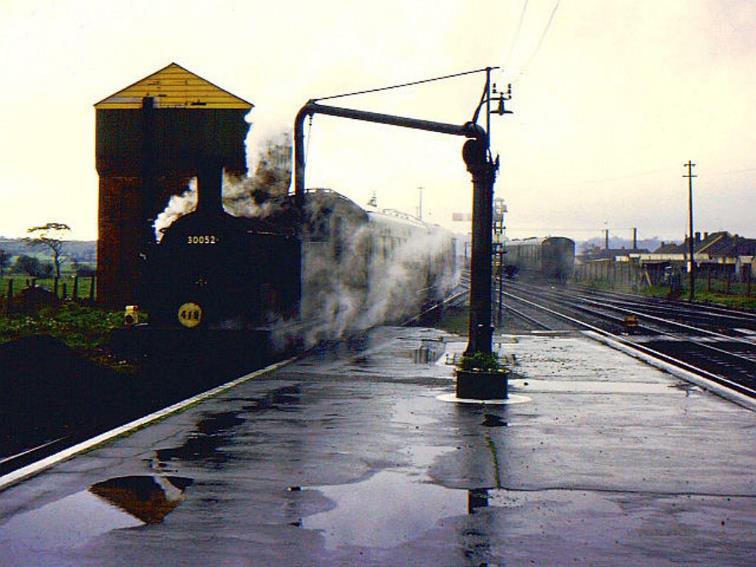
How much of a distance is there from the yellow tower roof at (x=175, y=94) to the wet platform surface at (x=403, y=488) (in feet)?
99.4

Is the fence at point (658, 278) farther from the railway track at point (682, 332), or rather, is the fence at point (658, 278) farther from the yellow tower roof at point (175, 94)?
the yellow tower roof at point (175, 94)

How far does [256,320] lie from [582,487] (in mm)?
13258

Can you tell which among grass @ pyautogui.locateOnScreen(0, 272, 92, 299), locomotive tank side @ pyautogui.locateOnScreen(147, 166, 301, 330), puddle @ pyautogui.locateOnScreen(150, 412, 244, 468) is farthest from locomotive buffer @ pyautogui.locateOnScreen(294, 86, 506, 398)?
grass @ pyautogui.locateOnScreen(0, 272, 92, 299)

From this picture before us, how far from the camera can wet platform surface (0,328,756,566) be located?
24.5 feet

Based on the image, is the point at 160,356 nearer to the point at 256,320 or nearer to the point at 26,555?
the point at 256,320

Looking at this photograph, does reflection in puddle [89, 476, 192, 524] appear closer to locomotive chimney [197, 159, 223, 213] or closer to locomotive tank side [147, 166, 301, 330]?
locomotive tank side [147, 166, 301, 330]

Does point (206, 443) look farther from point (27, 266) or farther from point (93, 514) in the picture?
point (27, 266)

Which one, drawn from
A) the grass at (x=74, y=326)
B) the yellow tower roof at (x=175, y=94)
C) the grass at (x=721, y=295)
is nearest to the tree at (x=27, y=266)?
the yellow tower roof at (x=175, y=94)

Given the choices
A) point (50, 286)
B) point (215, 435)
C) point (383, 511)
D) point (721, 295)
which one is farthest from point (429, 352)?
point (50, 286)

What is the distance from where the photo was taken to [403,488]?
9.52m

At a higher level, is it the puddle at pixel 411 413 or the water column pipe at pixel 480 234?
the water column pipe at pixel 480 234

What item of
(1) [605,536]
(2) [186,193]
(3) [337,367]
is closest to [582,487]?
(1) [605,536]

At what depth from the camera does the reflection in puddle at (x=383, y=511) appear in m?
7.84

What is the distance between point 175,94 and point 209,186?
2491cm
